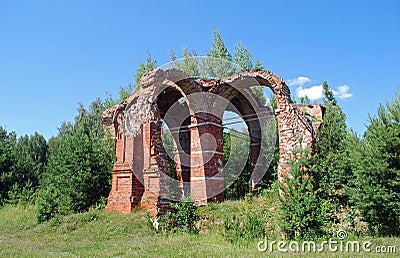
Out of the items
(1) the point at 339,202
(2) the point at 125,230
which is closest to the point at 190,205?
(2) the point at 125,230

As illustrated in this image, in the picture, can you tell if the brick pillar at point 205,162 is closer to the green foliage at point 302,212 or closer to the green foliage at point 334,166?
the green foliage at point 334,166

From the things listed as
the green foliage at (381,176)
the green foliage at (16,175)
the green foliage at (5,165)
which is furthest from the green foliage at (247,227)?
the green foliage at (5,165)

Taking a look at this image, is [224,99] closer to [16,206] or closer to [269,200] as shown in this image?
[269,200]

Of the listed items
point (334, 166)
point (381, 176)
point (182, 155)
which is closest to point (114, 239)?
point (334, 166)

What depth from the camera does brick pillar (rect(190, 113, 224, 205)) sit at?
1434 cm

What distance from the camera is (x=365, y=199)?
8.12 meters

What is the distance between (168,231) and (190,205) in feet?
2.91

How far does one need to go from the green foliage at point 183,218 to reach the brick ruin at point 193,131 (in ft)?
2.58

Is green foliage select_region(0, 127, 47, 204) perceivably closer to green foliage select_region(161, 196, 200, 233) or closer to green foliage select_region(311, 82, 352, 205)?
green foliage select_region(161, 196, 200, 233)

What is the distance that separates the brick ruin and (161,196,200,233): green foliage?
786mm

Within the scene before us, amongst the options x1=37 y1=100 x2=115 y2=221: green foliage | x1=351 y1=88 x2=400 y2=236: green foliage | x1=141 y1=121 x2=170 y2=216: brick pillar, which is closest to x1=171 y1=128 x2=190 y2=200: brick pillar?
x1=37 y1=100 x2=115 y2=221: green foliage

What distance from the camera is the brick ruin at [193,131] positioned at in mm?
11570

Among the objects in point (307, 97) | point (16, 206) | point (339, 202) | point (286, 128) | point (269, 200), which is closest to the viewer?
point (339, 202)

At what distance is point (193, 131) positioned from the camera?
48.3ft
